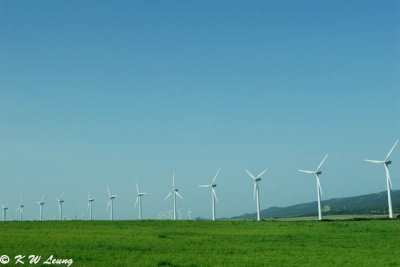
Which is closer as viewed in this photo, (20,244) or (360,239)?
(20,244)

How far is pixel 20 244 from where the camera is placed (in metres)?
43.5

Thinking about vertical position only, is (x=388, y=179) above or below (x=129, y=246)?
above

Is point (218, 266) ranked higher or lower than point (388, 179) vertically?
lower

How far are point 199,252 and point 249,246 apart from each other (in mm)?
7243

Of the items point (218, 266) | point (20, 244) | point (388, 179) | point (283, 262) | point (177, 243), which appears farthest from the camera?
point (388, 179)

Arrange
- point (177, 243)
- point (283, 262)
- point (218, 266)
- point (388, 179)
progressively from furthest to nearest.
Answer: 1. point (388, 179)
2. point (177, 243)
3. point (283, 262)
4. point (218, 266)

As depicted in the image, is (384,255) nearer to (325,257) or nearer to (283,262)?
(325,257)

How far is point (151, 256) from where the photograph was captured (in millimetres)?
37000

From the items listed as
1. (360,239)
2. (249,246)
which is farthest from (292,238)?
(249,246)

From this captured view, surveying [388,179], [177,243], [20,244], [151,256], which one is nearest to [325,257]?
[151,256]

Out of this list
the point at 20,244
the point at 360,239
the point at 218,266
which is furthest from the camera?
the point at 360,239

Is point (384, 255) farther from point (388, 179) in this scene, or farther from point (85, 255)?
point (388, 179)

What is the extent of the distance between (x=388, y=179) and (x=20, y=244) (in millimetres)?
81509

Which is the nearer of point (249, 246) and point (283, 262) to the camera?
point (283, 262)
